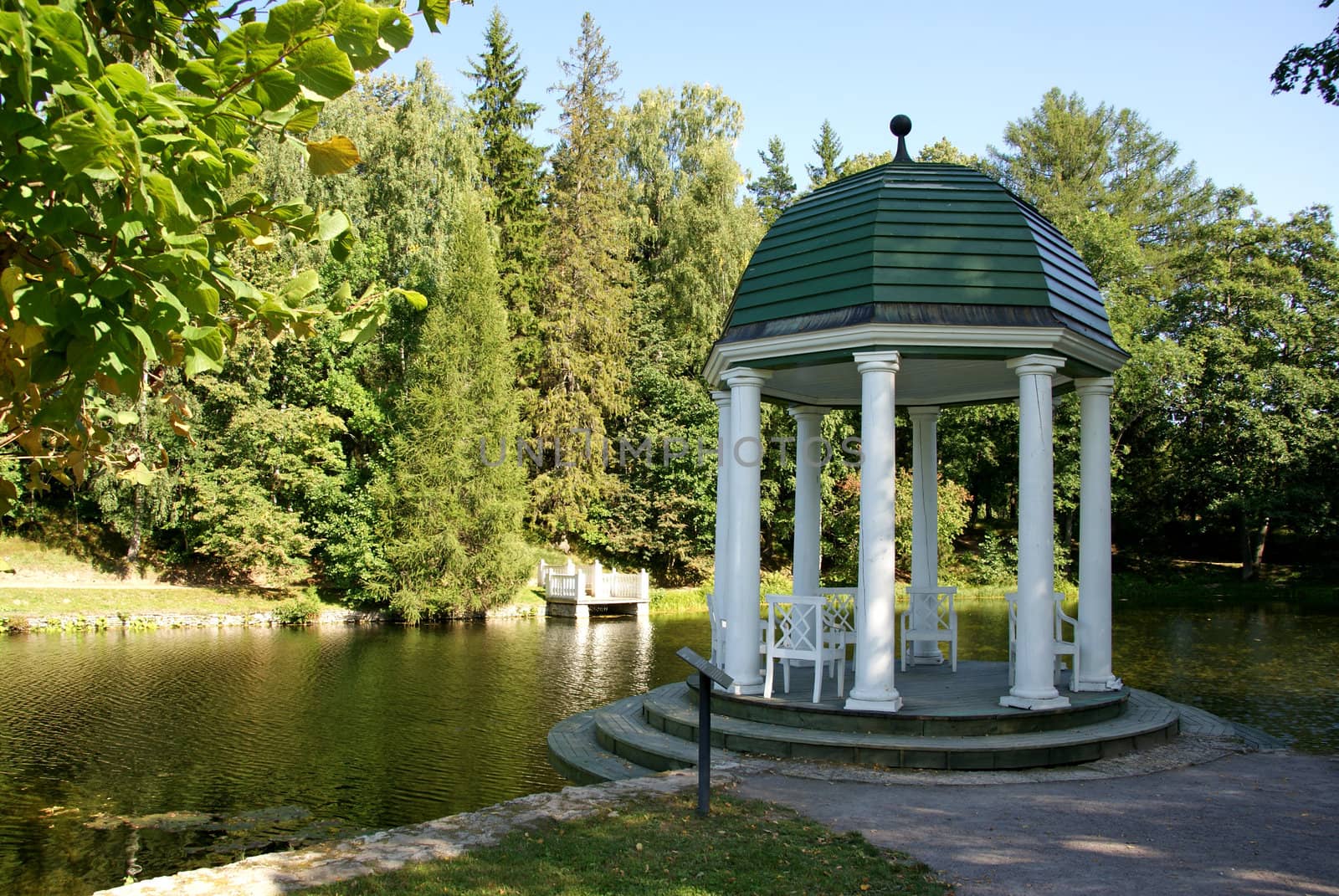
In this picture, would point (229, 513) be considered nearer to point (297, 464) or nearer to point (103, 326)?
point (297, 464)

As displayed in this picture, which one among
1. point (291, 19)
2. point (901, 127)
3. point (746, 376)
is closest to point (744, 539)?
point (746, 376)

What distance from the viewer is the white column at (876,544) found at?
25.3ft

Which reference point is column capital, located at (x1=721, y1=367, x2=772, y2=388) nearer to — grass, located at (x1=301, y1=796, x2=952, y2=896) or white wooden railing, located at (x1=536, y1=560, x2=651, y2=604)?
grass, located at (x1=301, y1=796, x2=952, y2=896)

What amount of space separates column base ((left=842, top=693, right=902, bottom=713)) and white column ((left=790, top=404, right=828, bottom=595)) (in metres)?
2.96

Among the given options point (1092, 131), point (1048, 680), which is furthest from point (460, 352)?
point (1092, 131)

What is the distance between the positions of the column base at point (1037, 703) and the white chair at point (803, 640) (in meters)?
1.49

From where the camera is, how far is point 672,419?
108 ft

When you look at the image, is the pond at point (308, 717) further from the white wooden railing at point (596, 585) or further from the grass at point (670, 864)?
the white wooden railing at point (596, 585)

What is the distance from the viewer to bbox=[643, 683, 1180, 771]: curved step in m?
7.00

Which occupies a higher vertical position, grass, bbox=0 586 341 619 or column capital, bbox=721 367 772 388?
column capital, bbox=721 367 772 388

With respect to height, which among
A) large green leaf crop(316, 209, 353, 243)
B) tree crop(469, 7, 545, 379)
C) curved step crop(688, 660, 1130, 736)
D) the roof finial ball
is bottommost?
curved step crop(688, 660, 1130, 736)

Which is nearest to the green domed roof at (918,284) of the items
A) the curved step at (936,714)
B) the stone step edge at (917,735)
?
the curved step at (936,714)

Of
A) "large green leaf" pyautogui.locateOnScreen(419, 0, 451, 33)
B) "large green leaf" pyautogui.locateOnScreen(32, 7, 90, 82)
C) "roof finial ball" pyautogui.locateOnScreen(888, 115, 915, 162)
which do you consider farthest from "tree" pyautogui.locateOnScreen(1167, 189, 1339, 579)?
"large green leaf" pyautogui.locateOnScreen(32, 7, 90, 82)

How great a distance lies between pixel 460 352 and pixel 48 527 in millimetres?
12846
